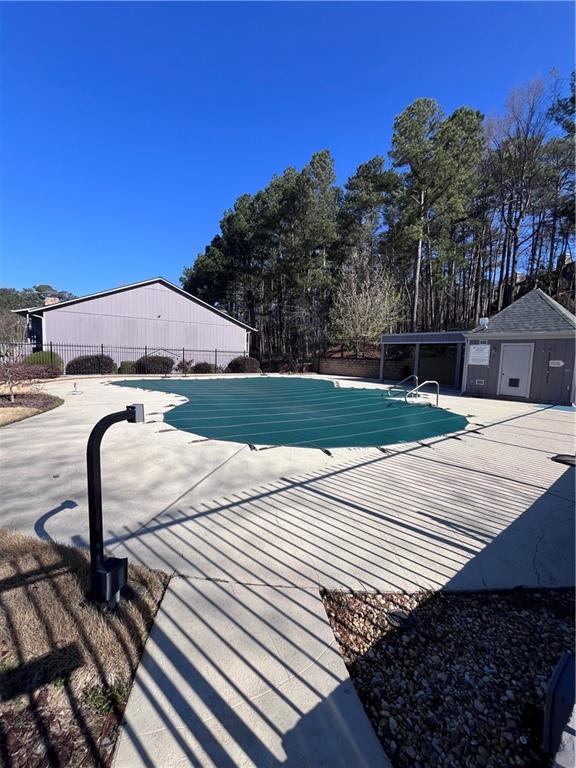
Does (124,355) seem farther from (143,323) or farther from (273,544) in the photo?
(273,544)

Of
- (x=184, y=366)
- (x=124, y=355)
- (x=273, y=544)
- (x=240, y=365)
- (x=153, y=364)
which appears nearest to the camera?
(x=273, y=544)

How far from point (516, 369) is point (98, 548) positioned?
14.7 meters

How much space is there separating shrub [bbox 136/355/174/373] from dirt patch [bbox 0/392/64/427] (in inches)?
455

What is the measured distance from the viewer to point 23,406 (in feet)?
28.8

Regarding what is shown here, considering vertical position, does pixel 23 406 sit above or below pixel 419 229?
below

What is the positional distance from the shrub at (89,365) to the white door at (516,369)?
20.4 m

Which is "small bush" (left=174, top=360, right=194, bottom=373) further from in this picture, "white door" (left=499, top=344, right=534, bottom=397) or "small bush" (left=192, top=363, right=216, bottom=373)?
"white door" (left=499, top=344, right=534, bottom=397)

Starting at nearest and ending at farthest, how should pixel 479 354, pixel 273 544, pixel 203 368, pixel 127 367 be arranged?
pixel 273 544
pixel 479 354
pixel 127 367
pixel 203 368

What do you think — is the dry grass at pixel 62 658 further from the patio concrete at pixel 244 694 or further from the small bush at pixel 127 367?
the small bush at pixel 127 367

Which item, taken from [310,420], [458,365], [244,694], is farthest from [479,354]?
[244,694]

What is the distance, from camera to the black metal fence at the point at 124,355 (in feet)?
66.3

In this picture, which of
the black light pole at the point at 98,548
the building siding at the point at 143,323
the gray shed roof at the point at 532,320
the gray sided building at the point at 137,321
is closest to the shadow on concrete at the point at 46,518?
the black light pole at the point at 98,548

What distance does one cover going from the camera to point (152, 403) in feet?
34.4

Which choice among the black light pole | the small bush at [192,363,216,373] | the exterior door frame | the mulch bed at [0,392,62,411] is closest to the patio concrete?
the black light pole
